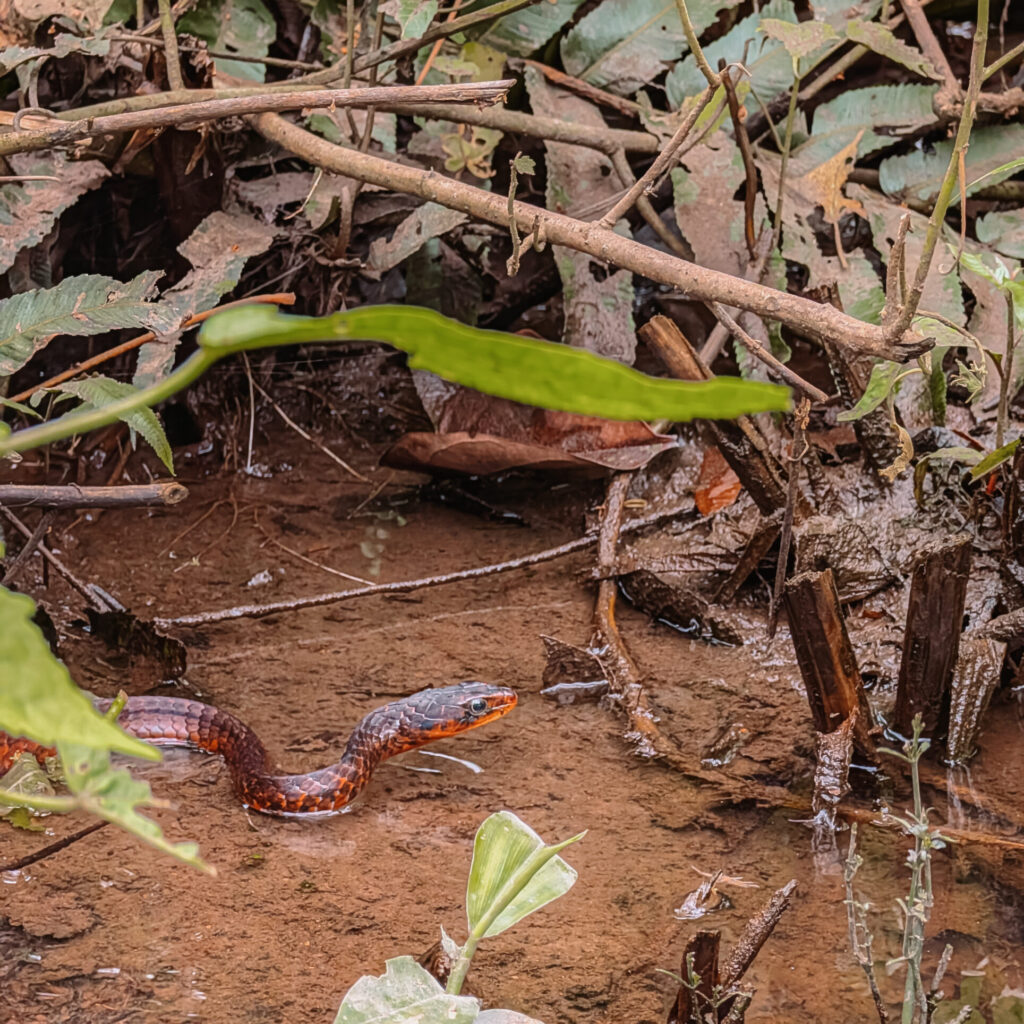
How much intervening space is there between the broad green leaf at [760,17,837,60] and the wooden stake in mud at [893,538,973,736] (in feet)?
5.35

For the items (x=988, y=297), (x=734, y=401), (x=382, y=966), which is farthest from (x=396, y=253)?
(x=734, y=401)

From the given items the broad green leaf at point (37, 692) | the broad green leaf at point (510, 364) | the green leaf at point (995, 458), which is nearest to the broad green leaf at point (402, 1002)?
the broad green leaf at point (37, 692)

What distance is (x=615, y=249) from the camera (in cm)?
264

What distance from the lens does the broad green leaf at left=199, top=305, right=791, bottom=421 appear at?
65 centimetres

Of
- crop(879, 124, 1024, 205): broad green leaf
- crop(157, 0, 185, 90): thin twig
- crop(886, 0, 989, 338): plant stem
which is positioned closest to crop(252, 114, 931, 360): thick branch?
crop(886, 0, 989, 338): plant stem

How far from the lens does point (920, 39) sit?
184 inches

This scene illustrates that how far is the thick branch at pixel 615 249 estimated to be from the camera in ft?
6.26

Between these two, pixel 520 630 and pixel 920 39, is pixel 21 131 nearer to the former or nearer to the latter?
pixel 520 630

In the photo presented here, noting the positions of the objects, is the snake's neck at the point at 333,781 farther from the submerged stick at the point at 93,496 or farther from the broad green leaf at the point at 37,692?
the broad green leaf at the point at 37,692

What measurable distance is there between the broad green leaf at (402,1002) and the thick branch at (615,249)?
4.05 ft

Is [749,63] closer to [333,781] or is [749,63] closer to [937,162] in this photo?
[937,162]

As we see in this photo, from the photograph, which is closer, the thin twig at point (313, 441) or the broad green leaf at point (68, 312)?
the broad green leaf at point (68, 312)

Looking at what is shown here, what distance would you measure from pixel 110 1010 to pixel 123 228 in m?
3.29

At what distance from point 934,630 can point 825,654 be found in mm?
370
